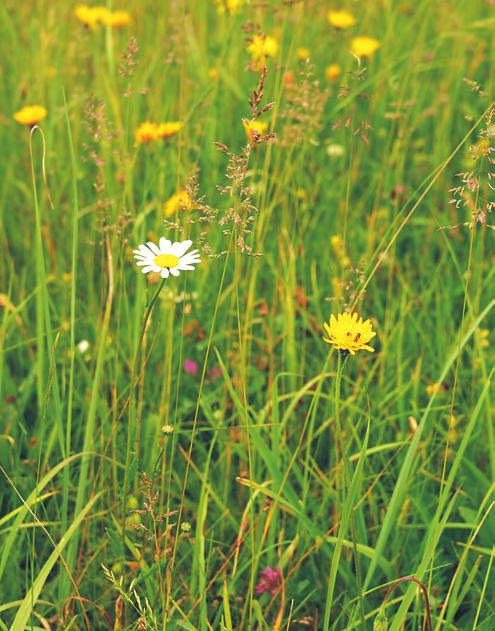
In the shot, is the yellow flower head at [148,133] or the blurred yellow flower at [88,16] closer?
the yellow flower head at [148,133]

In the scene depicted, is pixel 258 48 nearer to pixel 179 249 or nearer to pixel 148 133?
pixel 148 133

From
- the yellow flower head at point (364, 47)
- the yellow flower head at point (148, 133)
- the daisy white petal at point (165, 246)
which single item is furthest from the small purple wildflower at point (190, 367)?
the yellow flower head at point (364, 47)

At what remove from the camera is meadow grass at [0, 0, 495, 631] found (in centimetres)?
116

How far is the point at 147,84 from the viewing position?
97.3 inches

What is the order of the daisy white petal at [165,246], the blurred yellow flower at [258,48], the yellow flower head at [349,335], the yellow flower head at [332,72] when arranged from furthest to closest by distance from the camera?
the yellow flower head at [332,72] → the blurred yellow flower at [258,48] → the daisy white petal at [165,246] → the yellow flower head at [349,335]

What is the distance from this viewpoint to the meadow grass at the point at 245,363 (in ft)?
3.80

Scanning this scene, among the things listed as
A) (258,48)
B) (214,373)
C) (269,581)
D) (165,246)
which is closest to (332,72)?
(258,48)

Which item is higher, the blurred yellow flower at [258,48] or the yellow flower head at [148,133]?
the blurred yellow flower at [258,48]

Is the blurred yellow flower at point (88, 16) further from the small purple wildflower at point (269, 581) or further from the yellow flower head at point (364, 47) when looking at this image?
the small purple wildflower at point (269, 581)

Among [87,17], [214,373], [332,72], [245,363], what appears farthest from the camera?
[332,72]

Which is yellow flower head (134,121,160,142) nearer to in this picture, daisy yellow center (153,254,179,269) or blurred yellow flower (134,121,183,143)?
blurred yellow flower (134,121,183,143)

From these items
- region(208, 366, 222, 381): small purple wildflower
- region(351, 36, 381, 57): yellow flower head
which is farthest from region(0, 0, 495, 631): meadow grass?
region(351, 36, 381, 57): yellow flower head

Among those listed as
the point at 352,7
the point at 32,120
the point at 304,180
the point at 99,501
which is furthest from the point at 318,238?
the point at 352,7

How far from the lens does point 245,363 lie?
155cm
